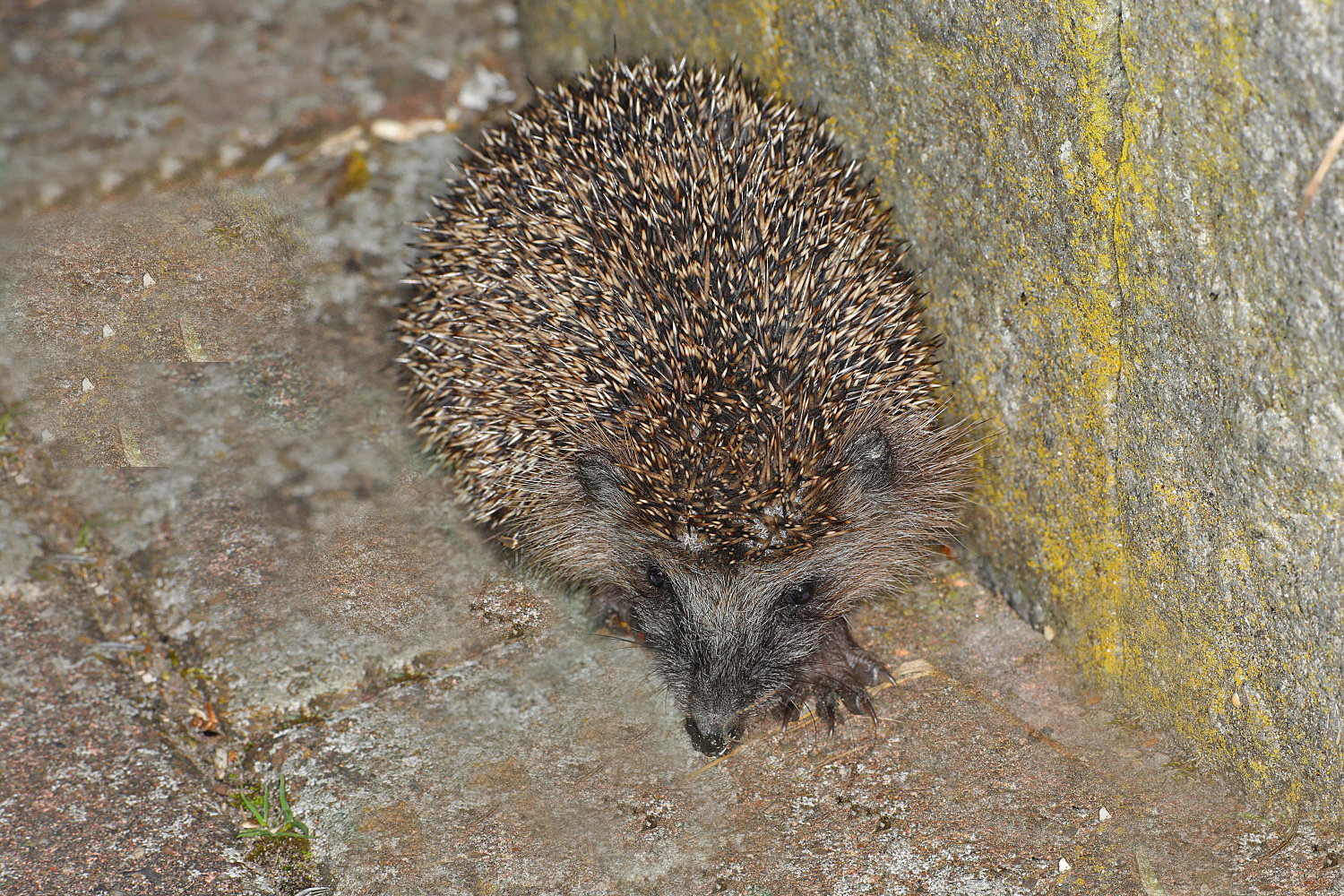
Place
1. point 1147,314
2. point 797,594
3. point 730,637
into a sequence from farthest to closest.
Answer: point 797,594 < point 730,637 < point 1147,314

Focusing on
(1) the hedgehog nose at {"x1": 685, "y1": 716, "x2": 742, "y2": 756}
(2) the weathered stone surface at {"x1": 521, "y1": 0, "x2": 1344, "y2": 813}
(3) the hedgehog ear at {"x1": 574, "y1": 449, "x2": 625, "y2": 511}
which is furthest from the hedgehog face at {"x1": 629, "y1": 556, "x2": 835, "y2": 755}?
(2) the weathered stone surface at {"x1": 521, "y1": 0, "x2": 1344, "y2": 813}

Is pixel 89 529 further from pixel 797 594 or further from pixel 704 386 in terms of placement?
pixel 797 594

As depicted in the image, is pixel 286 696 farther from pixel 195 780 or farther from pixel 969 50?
pixel 969 50

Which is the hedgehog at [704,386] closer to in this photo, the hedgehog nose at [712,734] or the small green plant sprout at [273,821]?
the hedgehog nose at [712,734]

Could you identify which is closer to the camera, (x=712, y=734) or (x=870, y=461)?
(x=712, y=734)

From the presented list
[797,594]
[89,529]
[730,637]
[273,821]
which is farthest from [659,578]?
[89,529]

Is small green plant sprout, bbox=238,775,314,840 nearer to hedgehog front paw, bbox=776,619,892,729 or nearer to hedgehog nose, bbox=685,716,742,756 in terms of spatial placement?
hedgehog nose, bbox=685,716,742,756

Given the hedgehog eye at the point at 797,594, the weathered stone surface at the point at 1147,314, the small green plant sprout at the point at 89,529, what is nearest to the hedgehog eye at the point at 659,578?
the hedgehog eye at the point at 797,594
